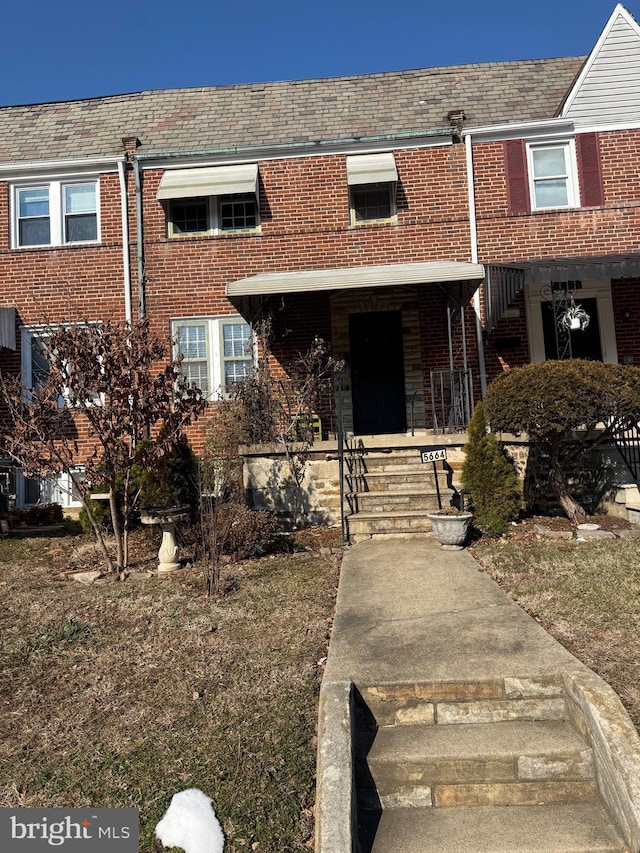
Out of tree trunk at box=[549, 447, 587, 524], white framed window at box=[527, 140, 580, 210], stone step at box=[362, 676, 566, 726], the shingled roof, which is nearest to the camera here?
stone step at box=[362, 676, 566, 726]

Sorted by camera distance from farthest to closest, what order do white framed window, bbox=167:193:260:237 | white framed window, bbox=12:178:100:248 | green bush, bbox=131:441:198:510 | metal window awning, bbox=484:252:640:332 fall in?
white framed window, bbox=12:178:100:248, white framed window, bbox=167:193:260:237, metal window awning, bbox=484:252:640:332, green bush, bbox=131:441:198:510

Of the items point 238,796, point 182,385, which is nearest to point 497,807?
point 238,796

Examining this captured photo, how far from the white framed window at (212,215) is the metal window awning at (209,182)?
0.40 meters

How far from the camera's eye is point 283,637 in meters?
4.83

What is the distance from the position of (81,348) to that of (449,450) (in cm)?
506

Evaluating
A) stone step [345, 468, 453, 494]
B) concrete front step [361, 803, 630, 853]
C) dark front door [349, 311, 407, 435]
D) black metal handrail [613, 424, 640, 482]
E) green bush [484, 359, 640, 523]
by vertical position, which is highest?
dark front door [349, 311, 407, 435]

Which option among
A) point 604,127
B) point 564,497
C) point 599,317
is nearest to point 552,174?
point 604,127

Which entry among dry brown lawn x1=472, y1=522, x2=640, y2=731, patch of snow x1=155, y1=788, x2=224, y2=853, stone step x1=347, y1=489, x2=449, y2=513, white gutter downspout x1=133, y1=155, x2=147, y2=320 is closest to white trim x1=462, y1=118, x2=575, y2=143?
white gutter downspout x1=133, y1=155, x2=147, y2=320

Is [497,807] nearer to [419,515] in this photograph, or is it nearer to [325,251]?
[419,515]

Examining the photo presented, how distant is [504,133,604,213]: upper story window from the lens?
1137 centimetres

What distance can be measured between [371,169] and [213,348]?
172 inches

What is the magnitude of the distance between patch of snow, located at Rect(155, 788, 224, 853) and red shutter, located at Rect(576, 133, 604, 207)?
11547 millimetres

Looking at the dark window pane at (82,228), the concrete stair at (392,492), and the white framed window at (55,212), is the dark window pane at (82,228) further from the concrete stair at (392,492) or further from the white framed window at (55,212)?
the concrete stair at (392,492)

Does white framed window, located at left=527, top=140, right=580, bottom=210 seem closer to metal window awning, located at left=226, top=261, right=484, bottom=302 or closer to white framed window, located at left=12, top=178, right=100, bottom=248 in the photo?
metal window awning, located at left=226, top=261, right=484, bottom=302
